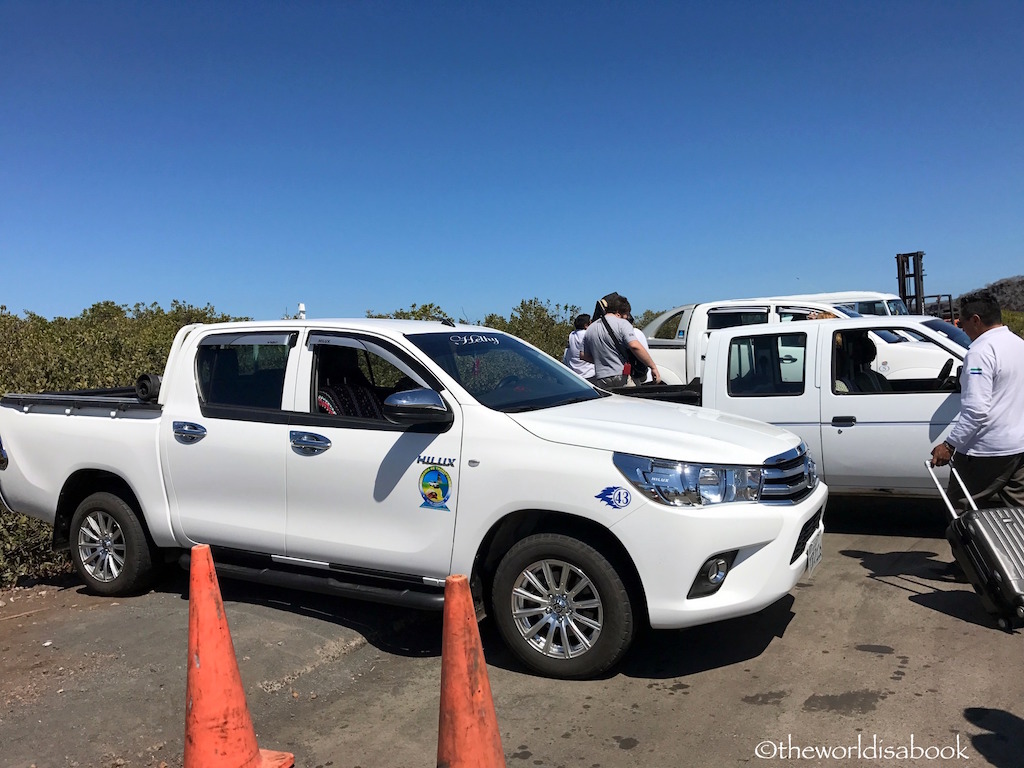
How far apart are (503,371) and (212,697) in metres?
2.71

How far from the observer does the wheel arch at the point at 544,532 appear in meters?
4.39

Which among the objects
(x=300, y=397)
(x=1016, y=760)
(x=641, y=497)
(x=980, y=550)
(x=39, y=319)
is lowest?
(x=1016, y=760)

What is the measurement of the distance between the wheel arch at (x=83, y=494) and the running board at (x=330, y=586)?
0.69 m

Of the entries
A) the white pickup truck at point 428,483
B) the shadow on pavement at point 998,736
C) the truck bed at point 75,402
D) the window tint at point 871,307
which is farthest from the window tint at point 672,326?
the shadow on pavement at point 998,736

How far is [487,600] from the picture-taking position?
5051 mm

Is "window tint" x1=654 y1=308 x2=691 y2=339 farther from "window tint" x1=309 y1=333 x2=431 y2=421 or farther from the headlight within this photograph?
the headlight

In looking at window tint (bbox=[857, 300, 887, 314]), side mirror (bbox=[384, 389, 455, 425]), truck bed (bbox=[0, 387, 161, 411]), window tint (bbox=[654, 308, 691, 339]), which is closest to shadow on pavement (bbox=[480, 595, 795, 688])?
side mirror (bbox=[384, 389, 455, 425])

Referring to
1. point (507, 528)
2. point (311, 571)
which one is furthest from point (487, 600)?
point (311, 571)

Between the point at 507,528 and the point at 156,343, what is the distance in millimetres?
6564

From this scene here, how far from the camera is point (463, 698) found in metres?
3.19

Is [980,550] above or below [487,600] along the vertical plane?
above

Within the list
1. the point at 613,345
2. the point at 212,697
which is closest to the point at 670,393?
the point at 613,345

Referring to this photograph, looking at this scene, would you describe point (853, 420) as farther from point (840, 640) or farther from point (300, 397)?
point (300, 397)

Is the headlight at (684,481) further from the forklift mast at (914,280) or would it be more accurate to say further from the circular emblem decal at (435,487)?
the forklift mast at (914,280)
